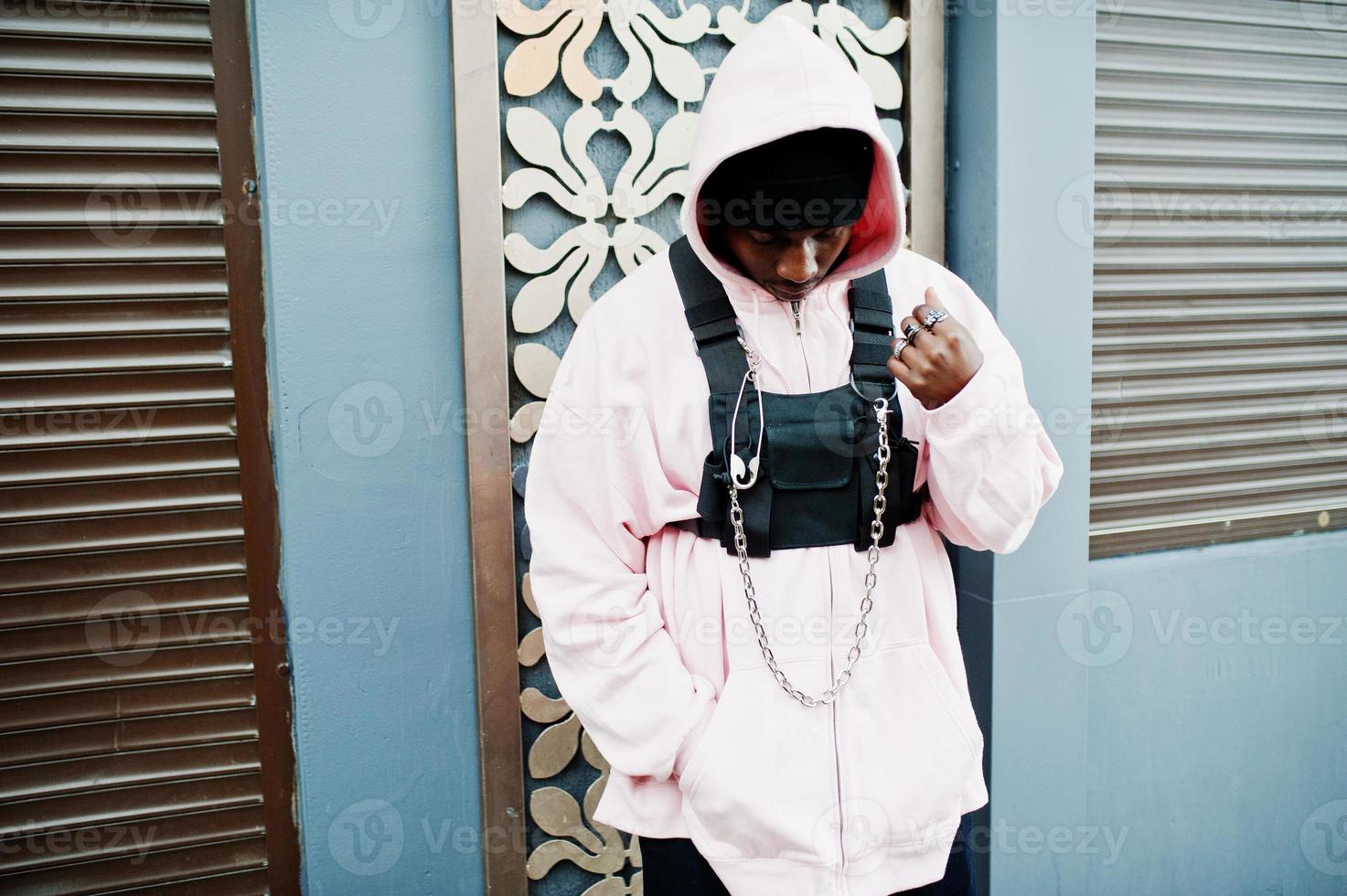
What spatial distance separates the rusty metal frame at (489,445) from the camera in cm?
202

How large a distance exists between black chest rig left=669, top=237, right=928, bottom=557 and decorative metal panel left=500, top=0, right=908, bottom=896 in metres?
0.67

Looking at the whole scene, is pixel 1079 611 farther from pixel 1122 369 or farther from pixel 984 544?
pixel 984 544

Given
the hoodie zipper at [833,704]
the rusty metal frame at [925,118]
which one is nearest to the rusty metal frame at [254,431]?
→ the hoodie zipper at [833,704]

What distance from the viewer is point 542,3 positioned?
2.09 meters

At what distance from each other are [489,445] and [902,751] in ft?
3.94

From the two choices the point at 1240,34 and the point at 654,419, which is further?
the point at 1240,34

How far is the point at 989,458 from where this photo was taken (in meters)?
1.41

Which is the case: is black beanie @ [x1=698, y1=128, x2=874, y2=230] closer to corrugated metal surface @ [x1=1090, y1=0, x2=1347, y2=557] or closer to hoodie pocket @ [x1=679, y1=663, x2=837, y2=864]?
hoodie pocket @ [x1=679, y1=663, x2=837, y2=864]

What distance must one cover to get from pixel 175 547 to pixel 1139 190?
2.90m

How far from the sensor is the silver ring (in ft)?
4.68

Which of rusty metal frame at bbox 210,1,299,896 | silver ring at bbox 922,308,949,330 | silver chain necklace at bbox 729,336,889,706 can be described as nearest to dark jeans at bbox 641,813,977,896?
silver chain necklace at bbox 729,336,889,706

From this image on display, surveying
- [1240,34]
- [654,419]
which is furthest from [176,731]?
[1240,34]

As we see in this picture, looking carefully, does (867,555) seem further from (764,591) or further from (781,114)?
(781,114)

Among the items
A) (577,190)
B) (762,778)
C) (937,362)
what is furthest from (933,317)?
(577,190)
